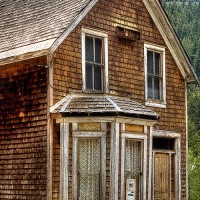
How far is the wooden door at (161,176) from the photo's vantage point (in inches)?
725

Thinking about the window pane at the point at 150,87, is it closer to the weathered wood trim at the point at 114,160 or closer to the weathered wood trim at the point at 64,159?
the weathered wood trim at the point at 114,160

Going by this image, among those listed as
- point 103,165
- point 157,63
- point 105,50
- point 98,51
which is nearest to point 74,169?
point 103,165

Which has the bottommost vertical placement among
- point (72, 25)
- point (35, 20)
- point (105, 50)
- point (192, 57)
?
point (105, 50)

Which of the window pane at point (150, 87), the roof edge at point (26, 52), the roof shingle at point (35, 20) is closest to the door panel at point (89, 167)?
the roof edge at point (26, 52)

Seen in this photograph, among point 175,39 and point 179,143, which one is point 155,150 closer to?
point 179,143

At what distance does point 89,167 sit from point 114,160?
74cm

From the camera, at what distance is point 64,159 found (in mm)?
14961

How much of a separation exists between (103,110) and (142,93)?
350 cm

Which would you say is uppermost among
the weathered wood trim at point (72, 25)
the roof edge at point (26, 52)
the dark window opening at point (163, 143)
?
the weathered wood trim at point (72, 25)

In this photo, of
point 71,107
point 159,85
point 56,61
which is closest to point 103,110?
point 71,107

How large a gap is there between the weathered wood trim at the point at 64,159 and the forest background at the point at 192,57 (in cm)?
2722

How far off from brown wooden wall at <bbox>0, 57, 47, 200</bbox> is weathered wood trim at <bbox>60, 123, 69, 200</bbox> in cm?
48

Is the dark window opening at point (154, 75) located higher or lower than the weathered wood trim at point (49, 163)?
higher

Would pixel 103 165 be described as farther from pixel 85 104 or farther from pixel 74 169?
pixel 85 104
